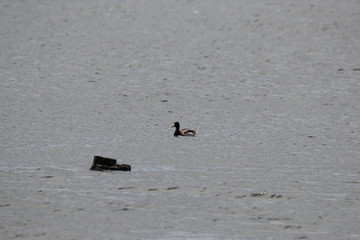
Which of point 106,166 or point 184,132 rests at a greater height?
point 184,132

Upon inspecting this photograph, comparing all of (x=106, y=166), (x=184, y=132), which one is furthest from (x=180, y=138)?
(x=106, y=166)

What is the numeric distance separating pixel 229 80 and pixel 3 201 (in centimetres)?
1666

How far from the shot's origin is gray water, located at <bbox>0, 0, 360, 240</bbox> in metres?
14.2

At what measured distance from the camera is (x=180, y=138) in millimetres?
20688

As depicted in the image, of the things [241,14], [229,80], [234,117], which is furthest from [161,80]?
[241,14]

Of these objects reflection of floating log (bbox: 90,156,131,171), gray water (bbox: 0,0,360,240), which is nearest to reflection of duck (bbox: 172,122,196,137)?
gray water (bbox: 0,0,360,240)

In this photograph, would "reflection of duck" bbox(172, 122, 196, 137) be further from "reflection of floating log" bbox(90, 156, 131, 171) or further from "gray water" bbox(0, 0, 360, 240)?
"reflection of floating log" bbox(90, 156, 131, 171)

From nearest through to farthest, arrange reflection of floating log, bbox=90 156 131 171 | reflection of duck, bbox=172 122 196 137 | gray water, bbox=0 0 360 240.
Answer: gray water, bbox=0 0 360 240, reflection of floating log, bbox=90 156 131 171, reflection of duck, bbox=172 122 196 137

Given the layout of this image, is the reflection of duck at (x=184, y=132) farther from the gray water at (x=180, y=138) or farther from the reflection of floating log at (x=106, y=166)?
the reflection of floating log at (x=106, y=166)

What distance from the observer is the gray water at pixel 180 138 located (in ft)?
46.5

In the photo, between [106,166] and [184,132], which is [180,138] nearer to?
[184,132]

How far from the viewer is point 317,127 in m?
22.4

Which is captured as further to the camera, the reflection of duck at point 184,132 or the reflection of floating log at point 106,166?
the reflection of duck at point 184,132

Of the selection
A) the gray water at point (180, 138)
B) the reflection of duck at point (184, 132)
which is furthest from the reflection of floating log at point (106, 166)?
the reflection of duck at point (184, 132)
